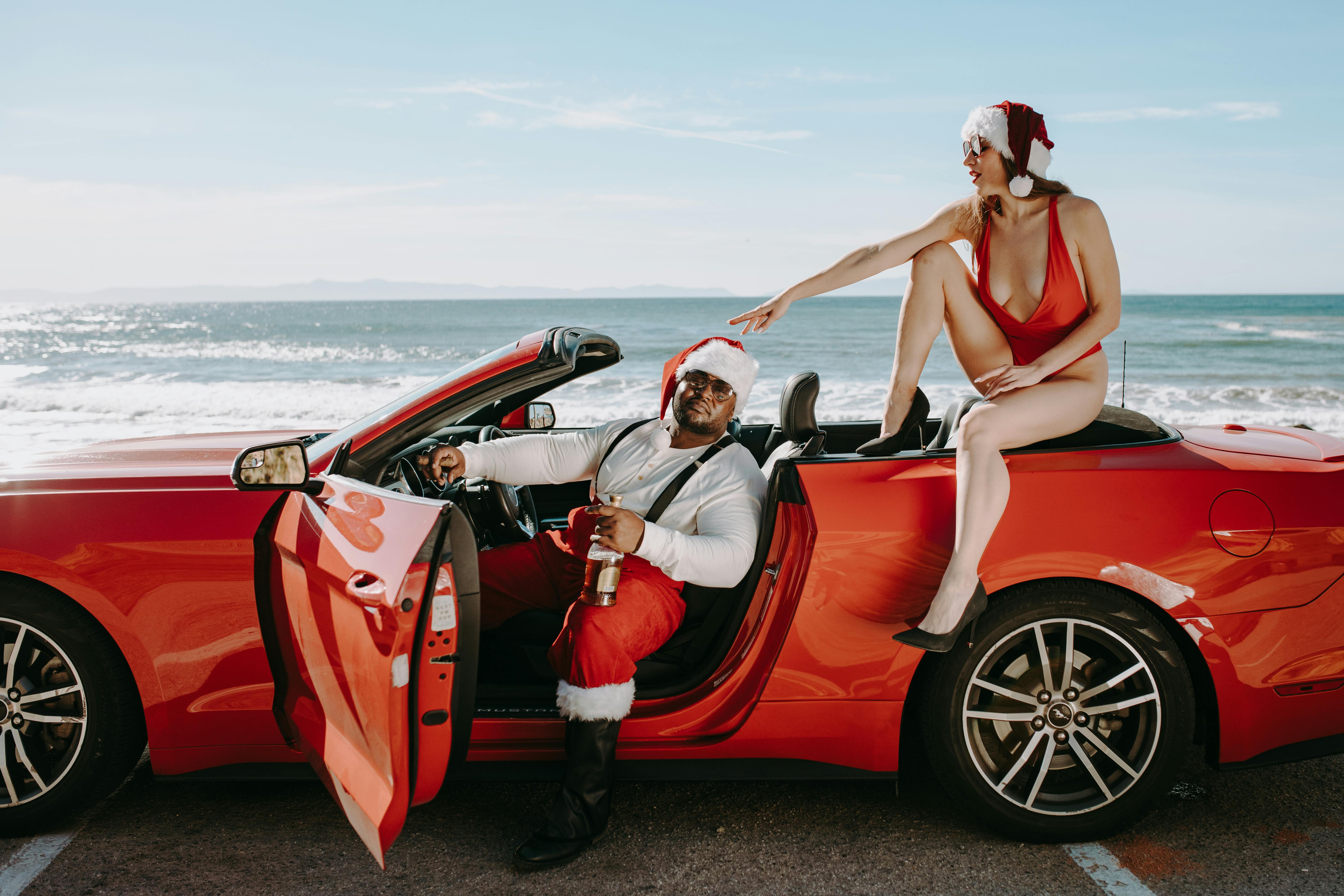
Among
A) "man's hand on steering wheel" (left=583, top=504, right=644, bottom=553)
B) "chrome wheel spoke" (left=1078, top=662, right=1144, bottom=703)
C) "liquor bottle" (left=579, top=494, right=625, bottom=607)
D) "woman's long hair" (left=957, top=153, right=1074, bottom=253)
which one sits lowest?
"chrome wheel spoke" (left=1078, top=662, right=1144, bottom=703)

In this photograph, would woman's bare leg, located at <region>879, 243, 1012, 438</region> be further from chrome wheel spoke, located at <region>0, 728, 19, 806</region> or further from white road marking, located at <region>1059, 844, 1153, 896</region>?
chrome wheel spoke, located at <region>0, 728, 19, 806</region>

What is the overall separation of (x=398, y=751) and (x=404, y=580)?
1.25ft

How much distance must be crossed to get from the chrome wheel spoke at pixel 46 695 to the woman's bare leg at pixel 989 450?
2306mm

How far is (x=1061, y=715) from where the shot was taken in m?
2.48

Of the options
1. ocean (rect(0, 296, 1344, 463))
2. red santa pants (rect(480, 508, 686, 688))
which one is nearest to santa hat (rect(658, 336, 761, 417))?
red santa pants (rect(480, 508, 686, 688))

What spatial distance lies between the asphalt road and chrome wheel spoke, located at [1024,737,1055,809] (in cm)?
15

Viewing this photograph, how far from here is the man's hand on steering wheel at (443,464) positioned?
2.81 m

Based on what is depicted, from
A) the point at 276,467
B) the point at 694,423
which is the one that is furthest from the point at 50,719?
the point at 694,423

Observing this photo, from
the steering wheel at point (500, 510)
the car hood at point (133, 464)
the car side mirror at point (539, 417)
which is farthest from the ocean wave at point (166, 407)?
the steering wheel at point (500, 510)

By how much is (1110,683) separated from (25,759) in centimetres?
299

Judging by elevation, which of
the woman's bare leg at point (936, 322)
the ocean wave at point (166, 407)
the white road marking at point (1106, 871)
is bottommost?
the ocean wave at point (166, 407)

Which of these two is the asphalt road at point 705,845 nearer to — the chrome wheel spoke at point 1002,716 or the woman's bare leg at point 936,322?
the chrome wheel spoke at point 1002,716

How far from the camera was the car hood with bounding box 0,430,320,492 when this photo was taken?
2545mm

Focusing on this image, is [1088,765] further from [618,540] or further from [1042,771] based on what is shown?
[618,540]
